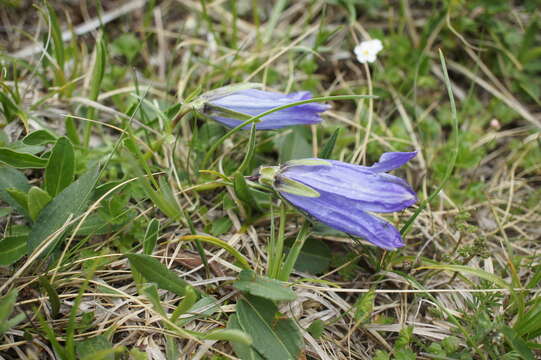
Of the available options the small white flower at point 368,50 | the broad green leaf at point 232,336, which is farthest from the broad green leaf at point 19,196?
the small white flower at point 368,50

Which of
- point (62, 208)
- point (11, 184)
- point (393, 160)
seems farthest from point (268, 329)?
point (11, 184)

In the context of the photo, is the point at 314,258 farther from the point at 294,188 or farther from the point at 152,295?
the point at 152,295

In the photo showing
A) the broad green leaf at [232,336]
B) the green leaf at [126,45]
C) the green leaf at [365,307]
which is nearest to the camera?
the broad green leaf at [232,336]

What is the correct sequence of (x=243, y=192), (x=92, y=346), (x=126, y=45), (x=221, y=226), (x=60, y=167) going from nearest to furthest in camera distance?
(x=92, y=346), (x=60, y=167), (x=243, y=192), (x=221, y=226), (x=126, y=45)

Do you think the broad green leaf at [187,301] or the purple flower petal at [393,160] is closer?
the broad green leaf at [187,301]

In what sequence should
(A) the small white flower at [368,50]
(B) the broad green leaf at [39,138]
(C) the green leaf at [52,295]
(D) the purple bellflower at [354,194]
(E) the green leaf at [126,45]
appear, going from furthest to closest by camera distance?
(E) the green leaf at [126,45] → (A) the small white flower at [368,50] → (B) the broad green leaf at [39,138] → (D) the purple bellflower at [354,194] → (C) the green leaf at [52,295]

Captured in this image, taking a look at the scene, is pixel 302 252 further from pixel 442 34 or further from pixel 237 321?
pixel 442 34

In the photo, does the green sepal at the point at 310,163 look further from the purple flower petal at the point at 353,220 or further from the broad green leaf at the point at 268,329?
the broad green leaf at the point at 268,329
